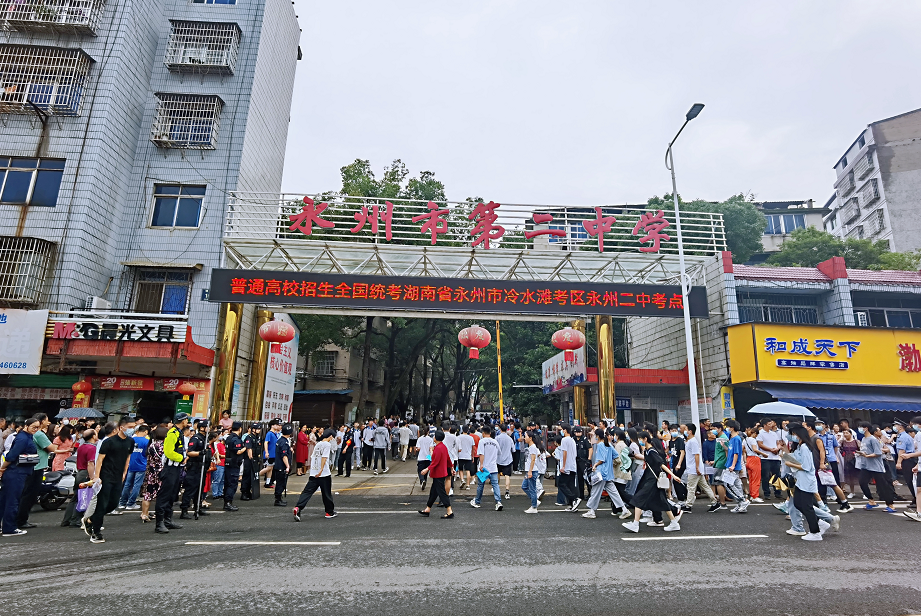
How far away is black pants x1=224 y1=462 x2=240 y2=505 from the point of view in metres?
10.4

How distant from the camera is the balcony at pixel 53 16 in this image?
Result: 55.5 ft

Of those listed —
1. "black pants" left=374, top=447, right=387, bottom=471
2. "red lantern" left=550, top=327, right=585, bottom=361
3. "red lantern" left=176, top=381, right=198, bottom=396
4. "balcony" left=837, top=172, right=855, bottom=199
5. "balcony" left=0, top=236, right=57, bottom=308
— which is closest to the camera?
"red lantern" left=550, top=327, right=585, bottom=361

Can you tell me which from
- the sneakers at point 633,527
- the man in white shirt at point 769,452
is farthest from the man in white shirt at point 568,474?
the man in white shirt at point 769,452

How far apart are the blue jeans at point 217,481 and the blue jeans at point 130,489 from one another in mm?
1363

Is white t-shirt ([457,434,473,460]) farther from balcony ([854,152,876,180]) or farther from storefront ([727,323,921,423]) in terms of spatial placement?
balcony ([854,152,876,180])

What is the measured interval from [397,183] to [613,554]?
887 inches

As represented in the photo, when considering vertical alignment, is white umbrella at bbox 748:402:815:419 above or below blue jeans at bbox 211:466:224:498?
above

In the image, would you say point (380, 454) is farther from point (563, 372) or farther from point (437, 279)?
point (563, 372)

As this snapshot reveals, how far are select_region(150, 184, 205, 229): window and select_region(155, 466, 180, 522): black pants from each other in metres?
11.6

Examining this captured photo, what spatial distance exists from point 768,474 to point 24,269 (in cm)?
2068

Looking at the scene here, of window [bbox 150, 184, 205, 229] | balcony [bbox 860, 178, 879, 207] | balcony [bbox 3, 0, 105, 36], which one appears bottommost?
window [bbox 150, 184, 205, 229]

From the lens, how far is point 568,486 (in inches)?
431

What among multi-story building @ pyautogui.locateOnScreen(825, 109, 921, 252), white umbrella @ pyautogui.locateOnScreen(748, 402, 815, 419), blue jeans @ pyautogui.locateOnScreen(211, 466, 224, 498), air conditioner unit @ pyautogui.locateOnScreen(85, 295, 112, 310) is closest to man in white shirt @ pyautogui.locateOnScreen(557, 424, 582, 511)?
white umbrella @ pyautogui.locateOnScreen(748, 402, 815, 419)

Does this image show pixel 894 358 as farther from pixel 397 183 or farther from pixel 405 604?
pixel 397 183
